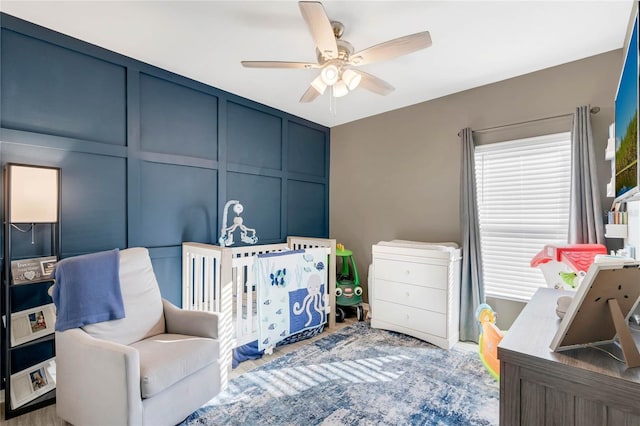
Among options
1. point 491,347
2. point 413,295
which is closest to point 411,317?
point 413,295

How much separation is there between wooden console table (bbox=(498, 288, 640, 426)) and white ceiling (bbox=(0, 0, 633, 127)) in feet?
6.34

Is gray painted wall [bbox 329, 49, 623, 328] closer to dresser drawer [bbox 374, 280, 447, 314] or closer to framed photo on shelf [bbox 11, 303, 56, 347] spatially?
dresser drawer [bbox 374, 280, 447, 314]

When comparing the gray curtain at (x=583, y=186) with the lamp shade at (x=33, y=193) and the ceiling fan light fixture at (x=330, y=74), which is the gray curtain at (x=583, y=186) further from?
the lamp shade at (x=33, y=193)

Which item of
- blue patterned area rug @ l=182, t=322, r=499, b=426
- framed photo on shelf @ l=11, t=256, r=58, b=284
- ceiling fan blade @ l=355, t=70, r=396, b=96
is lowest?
blue patterned area rug @ l=182, t=322, r=499, b=426

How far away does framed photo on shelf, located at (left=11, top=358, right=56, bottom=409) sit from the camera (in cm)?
191

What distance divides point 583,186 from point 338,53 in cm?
213

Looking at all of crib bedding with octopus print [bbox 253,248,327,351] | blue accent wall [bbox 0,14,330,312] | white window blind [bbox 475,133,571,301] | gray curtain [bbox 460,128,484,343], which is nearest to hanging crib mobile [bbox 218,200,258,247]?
blue accent wall [bbox 0,14,330,312]

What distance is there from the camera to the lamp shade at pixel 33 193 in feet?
6.08

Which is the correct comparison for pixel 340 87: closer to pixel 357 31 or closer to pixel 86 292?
pixel 357 31

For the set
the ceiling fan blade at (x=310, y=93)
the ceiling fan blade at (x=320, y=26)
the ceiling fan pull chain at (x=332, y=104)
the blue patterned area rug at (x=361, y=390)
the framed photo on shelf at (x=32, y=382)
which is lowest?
the blue patterned area rug at (x=361, y=390)

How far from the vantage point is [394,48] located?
1.82 m

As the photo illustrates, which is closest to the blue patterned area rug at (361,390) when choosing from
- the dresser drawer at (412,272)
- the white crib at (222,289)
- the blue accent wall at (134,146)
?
the white crib at (222,289)

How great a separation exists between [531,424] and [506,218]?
92.8 inches

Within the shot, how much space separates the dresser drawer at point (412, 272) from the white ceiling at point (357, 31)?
5.84 ft
